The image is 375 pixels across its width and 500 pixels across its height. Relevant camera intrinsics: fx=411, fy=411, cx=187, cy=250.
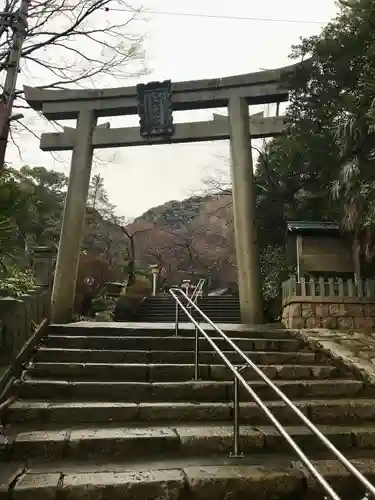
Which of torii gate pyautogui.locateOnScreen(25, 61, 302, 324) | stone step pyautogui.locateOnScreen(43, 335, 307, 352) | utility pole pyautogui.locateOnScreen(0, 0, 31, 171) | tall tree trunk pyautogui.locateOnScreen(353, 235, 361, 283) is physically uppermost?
torii gate pyautogui.locateOnScreen(25, 61, 302, 324)

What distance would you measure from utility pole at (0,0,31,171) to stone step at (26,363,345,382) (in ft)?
6.87

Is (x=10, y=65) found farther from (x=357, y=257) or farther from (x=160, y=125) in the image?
(x=357, y=257)

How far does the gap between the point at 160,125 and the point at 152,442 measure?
7.96m

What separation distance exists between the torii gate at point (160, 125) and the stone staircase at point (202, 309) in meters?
4.60

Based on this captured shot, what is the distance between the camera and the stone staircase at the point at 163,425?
2.52 m

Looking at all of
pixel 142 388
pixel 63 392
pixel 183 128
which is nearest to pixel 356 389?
pixel 142 388

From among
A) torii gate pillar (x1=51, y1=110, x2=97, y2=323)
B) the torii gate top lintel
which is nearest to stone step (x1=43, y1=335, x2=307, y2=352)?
torii gate pillar (x1=51, y1=110, x2=97, y2=323)

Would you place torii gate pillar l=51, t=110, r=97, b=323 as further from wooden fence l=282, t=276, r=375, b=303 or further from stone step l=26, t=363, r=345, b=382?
wooden fence l=282, t=276, r=375, b=303

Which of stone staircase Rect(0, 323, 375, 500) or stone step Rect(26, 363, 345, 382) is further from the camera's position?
stone step Rect(26, 363, 345, 382)

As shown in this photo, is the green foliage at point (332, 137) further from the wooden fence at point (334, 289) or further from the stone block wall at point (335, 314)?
the stone block wall at point (335, 314)

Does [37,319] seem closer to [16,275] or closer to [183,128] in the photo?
[16,275]

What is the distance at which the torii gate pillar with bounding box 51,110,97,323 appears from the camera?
28.1 ft

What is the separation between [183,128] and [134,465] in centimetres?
820

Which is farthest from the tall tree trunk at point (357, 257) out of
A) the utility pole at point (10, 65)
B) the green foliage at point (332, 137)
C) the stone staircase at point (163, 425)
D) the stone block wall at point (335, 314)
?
the utility pole at point (10, 65)
